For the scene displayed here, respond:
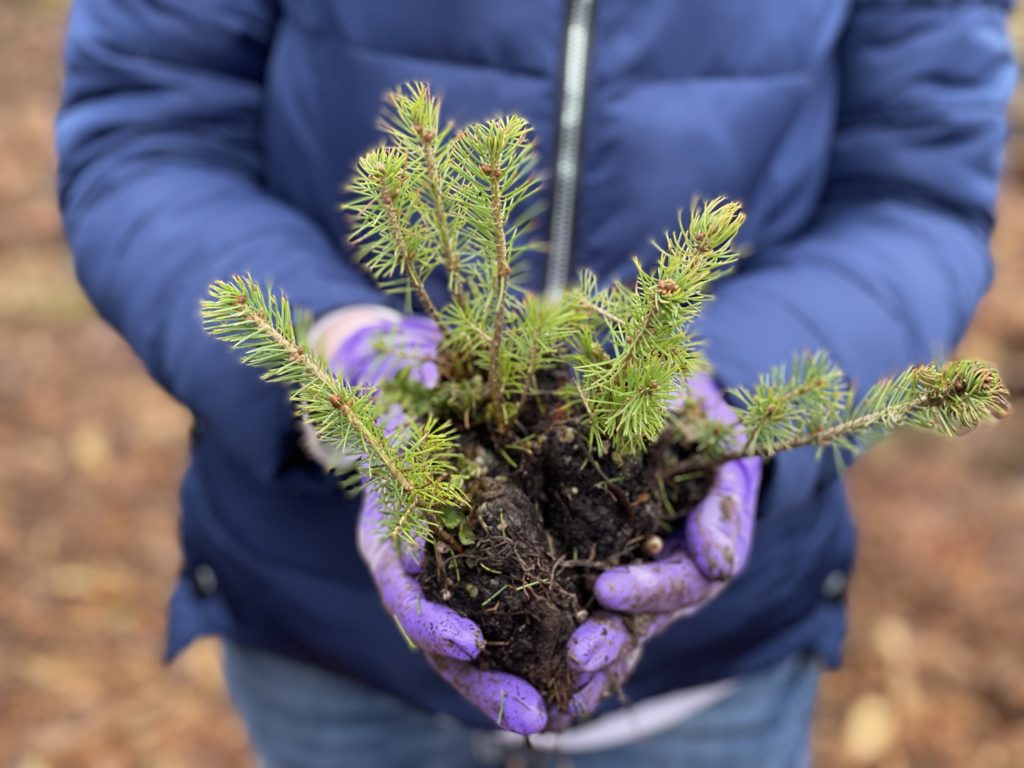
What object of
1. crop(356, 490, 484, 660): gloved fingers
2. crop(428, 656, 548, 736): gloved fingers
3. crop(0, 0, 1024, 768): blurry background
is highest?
crop(356, 490, 484, 660): gloved fingers

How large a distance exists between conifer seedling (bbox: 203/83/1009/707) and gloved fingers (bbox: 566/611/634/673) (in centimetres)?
2

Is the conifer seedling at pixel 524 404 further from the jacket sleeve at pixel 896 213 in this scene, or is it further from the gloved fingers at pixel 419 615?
the jacket sleeve at pixel 896 213

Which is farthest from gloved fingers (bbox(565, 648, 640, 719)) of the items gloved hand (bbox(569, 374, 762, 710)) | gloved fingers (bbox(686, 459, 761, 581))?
gloved fingers (bbox(686, 459, 761, 581))

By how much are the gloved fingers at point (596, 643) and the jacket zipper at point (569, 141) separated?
0.58 m

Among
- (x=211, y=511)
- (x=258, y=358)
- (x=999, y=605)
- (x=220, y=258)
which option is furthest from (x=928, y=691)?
(x=258, y=358)

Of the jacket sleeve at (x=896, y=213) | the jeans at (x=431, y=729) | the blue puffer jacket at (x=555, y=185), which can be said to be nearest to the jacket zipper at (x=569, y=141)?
the blue puffer jacket at (x=555, y=185)

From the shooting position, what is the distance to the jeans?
1616 mm

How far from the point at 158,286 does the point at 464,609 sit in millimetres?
742

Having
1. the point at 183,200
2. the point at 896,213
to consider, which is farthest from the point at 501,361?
the point at 896,213

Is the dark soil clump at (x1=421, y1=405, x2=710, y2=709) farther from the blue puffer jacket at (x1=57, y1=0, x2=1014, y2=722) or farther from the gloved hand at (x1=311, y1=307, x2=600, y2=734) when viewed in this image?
the blue puffer jacket at (x1=57, y1=0, x2=1014, y2=722)

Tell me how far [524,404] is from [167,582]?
2501 millimetres

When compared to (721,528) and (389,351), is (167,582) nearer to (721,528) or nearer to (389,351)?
A: (389,351)

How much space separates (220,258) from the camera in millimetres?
1419

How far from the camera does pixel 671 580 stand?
1.06 metres
